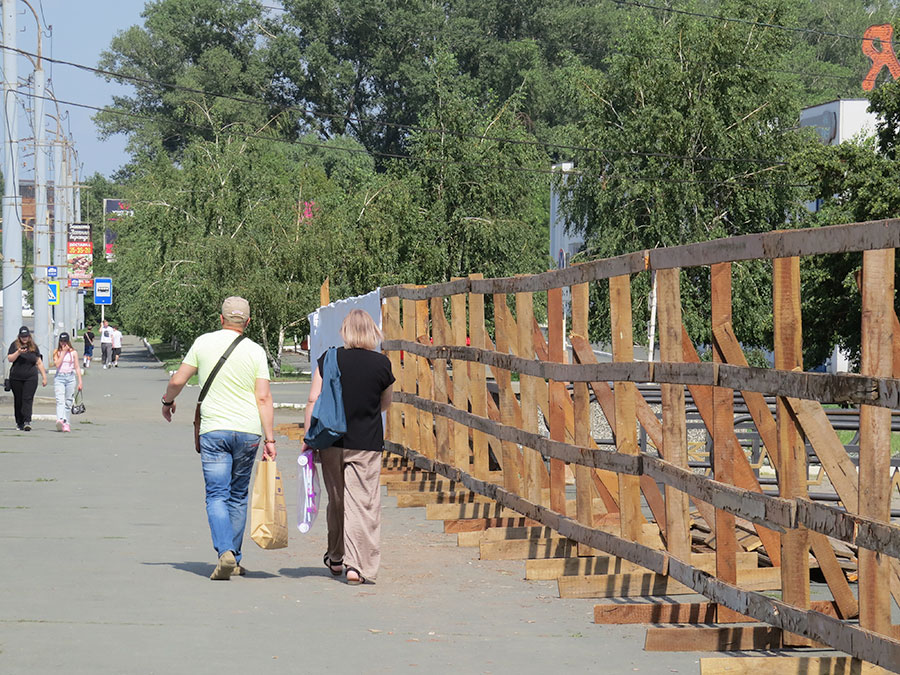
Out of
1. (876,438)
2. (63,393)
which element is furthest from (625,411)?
(63,393)

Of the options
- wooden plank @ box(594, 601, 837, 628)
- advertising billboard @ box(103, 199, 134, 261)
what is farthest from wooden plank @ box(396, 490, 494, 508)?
advertising billboard @ box(103, 199, 134, 261)

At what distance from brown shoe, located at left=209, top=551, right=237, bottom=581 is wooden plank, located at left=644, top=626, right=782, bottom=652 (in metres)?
2.99

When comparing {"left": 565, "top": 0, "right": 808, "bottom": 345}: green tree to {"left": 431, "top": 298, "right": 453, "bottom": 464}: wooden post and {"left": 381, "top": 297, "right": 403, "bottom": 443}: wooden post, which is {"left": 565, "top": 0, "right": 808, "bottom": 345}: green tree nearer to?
{"left": 381, "top": 297, "right": 403, "bottom": 443}: wooden post

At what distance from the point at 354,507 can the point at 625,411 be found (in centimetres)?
181

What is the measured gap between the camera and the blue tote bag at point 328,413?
9086 mm

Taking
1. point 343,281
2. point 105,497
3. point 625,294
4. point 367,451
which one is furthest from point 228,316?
point 343,281

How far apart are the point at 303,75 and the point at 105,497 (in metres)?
73.1

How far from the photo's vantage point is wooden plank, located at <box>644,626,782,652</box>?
6.71 meters

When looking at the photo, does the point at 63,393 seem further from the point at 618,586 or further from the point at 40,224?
the point at 40,224

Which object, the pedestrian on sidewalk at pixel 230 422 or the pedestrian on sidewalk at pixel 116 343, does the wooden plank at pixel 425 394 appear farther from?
the pedestrian on sidewalk at pixel 116 343

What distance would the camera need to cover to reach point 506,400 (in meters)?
11.2

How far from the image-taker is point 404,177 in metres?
42.7

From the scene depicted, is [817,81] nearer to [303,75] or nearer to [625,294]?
[303,75]

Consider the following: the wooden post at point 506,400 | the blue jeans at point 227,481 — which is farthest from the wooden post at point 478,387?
the blue jeans at point 227,481
